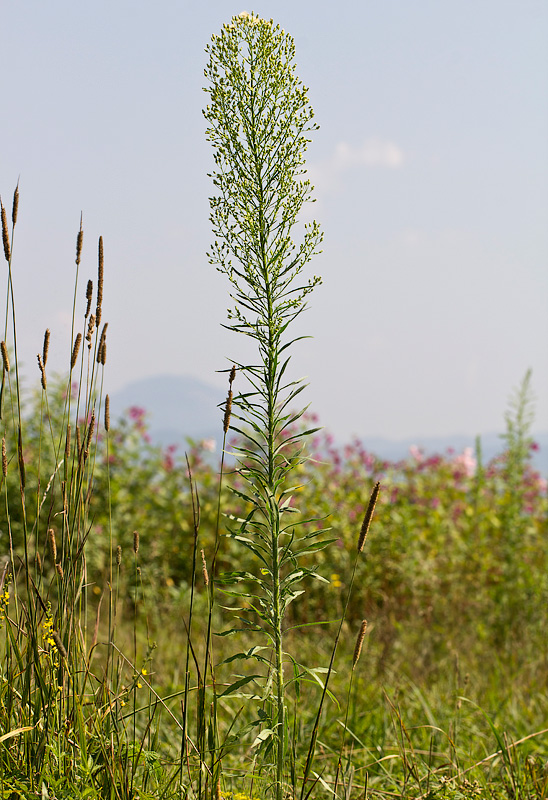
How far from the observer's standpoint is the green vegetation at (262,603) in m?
1.75

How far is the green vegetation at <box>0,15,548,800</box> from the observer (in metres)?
1.75

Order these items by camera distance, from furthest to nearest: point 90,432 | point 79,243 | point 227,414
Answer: point 79,243 → point 90,432 → point 227,414

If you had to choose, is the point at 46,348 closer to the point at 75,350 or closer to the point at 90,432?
the point at 75,350

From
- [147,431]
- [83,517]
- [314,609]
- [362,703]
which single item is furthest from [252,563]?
[83,517]

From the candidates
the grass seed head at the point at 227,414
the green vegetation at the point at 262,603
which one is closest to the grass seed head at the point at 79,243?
the green vegetation at the point at 262,603

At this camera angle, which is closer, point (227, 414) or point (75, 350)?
point (227, 414)

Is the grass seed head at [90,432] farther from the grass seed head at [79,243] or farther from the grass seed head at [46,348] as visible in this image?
the grass seed head at [79,243]

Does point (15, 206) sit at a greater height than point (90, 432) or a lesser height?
greater

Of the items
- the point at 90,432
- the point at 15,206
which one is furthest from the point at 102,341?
the point at 15,206

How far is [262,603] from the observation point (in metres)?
1.74

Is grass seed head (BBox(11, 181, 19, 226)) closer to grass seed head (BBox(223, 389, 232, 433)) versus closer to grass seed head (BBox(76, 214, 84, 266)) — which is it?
grass seed head (BBox(76, 214, 84, 266))

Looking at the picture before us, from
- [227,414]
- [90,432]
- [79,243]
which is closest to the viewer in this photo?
[227,414]

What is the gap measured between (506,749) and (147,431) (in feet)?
15.9

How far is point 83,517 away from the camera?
1876 millimetres
